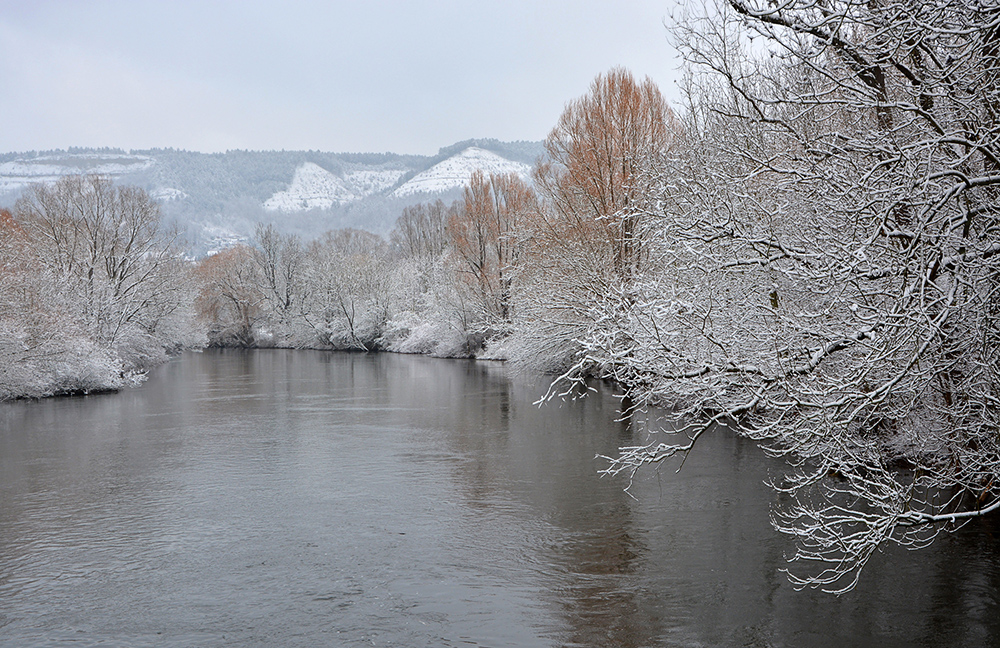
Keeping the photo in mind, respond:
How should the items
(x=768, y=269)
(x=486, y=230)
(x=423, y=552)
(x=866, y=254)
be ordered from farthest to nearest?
(x=486, y=230)
(x=423, y=552)
(x=768, y=269)
(x=866, y=254)

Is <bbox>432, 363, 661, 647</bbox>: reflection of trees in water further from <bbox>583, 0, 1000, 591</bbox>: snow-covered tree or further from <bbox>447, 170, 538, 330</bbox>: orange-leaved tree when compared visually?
<bbox>447, 170, 538, 330</bbox>: orange-leaved tree

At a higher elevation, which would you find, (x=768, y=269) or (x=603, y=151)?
(x=603, y=151)

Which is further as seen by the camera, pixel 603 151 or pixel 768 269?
pixel 603 151

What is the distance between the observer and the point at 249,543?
10.1m

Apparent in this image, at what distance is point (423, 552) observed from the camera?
380 inches

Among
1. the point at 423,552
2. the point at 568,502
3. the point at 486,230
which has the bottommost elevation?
the point at 423,552

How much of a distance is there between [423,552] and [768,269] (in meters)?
5.51

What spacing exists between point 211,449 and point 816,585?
41.8ft

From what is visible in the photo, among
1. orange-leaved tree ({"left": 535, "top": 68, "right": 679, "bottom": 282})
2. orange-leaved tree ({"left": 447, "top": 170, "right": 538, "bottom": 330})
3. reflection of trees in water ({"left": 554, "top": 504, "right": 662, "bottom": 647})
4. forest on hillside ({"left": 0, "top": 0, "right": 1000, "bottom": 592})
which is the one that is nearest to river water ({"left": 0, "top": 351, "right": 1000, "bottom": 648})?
reflection of trees in water ({"left": 554, "top": 504, "right": 662, "bottom": 647})

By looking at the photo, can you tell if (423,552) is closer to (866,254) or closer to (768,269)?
(768,269)

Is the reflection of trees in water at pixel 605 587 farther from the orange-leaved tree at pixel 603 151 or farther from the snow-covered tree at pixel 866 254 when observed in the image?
the orange-leaved tree at pixel 603 151

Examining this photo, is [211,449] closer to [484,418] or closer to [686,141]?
[484,418]

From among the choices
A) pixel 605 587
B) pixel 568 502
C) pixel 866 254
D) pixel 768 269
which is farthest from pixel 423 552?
pixel 866 254

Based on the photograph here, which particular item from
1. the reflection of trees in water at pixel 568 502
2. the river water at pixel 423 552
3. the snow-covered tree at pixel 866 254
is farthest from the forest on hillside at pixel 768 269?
the reflection of trees in water at pixel 568 502
